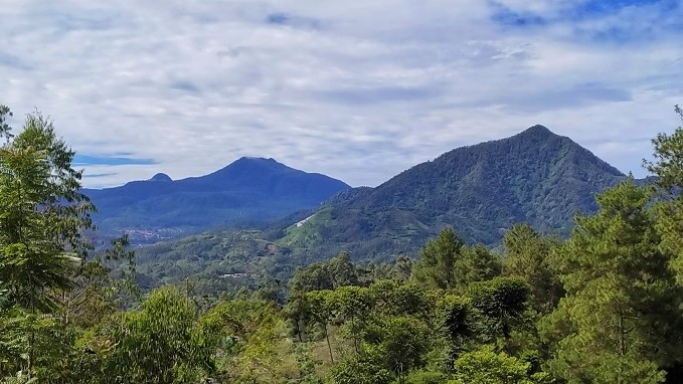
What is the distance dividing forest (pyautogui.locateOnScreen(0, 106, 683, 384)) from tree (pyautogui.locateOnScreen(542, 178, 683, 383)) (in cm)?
5

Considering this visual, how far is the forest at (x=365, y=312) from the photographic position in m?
7.92

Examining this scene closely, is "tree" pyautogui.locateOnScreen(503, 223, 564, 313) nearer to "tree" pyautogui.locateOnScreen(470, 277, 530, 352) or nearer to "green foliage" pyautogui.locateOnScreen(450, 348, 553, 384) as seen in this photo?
"tree" pyautogui.locateOnScreen(470, 277, 530, 352)

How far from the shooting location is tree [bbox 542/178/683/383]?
60.7 feet

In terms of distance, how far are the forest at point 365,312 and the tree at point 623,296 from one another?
51mm

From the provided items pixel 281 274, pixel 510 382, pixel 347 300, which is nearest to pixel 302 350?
pixel 347 300

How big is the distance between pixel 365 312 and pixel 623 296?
1578 centimetres

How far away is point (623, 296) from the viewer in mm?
18391

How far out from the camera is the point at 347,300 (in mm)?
→ 30391

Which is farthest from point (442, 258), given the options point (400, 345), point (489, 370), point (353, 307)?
point (489, 370)

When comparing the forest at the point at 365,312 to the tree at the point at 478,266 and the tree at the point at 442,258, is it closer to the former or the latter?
the tree at the point at 478,266

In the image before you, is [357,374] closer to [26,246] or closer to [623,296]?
[623,296]

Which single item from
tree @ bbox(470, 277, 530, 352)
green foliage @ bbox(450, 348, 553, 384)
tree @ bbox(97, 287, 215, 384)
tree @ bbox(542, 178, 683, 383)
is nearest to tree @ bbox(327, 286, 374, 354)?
tree @ bbox(470, 277, 530, 352)

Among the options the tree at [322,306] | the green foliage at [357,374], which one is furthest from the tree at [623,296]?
Result: the tree at [322,306]

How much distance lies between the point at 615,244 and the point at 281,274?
180140 mm
